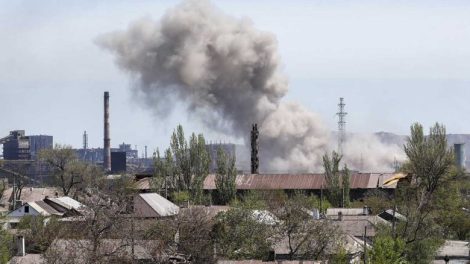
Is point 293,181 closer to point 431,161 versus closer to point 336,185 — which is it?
point 336,185

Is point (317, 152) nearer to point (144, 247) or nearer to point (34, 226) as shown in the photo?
point (34, 226)

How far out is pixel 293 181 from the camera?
323 ft

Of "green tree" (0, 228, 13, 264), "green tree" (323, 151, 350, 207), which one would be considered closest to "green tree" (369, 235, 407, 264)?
"green tree" (0, 228, 13, 264)

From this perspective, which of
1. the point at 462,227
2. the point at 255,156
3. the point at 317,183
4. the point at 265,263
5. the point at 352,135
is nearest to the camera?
the point at 265,263

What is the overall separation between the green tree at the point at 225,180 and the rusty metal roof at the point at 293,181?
12.2 feet

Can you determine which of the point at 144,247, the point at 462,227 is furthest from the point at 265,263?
the point at 462,227

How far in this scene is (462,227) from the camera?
67688 millimetres

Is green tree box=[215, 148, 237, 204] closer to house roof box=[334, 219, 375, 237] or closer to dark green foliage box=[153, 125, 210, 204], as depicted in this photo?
dark green foliage box=[153, 125, 210, 204]

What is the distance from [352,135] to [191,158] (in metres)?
84.4

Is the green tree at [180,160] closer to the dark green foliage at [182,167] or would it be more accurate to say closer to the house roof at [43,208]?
the dark green foliage at [182,167]

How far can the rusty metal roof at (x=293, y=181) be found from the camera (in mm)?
95812

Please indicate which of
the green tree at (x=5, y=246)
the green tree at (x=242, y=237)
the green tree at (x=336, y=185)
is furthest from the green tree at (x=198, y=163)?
the green tree at (x=5, y=246)

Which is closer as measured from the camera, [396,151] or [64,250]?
[64,250]

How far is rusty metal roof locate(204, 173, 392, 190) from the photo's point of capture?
95812mm
